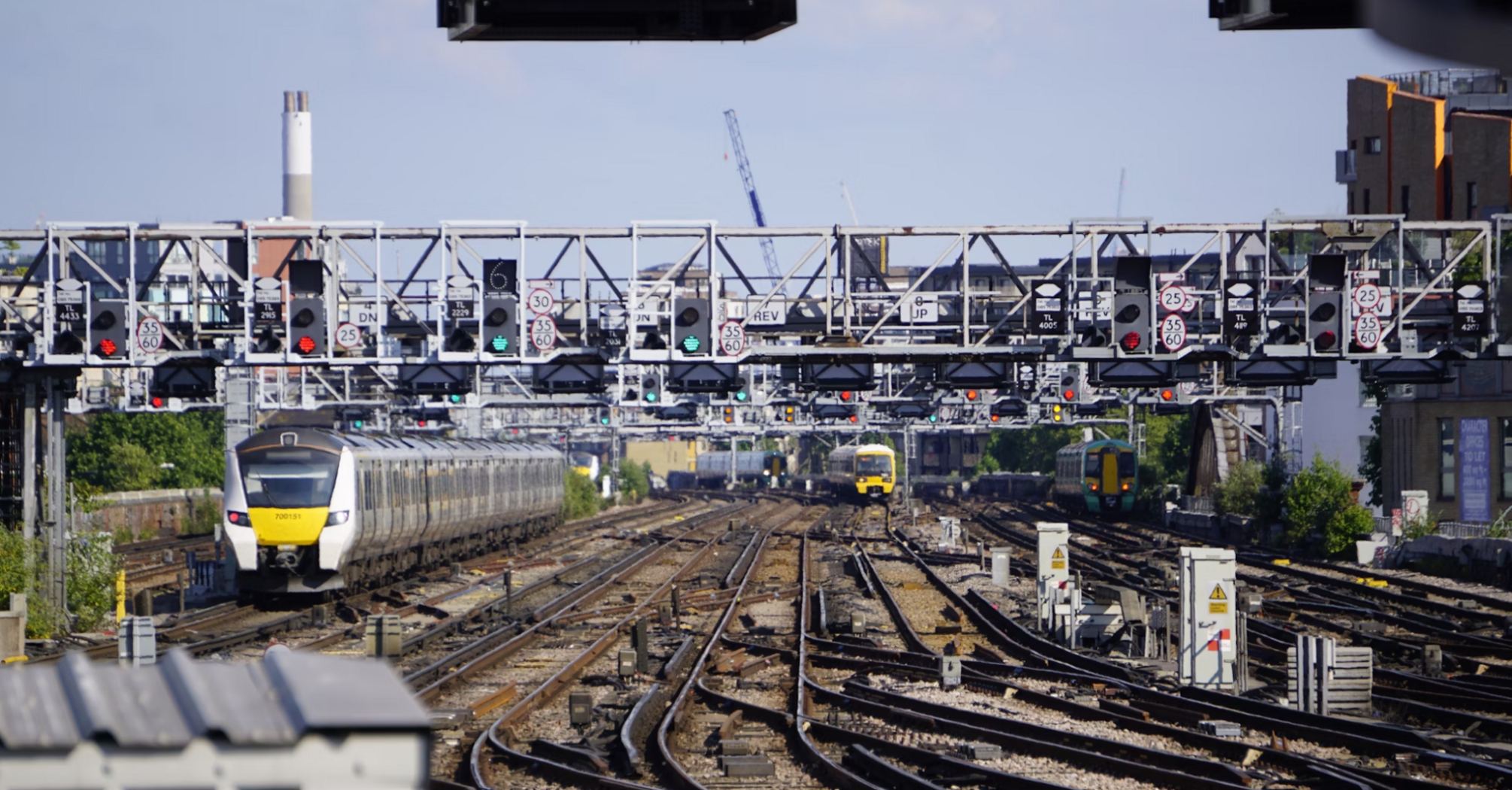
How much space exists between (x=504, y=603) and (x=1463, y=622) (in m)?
15.9

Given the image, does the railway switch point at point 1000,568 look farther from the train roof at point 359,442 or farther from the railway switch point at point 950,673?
the train roof at point 359,442

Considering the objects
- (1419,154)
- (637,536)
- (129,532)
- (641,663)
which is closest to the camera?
(641,663)

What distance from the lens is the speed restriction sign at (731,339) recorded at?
80.1ft

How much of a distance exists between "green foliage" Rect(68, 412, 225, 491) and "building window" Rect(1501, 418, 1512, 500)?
149ft

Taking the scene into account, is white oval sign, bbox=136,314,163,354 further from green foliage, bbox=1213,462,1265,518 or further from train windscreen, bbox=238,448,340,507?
green foliage, bbox=1213,462,1265,518

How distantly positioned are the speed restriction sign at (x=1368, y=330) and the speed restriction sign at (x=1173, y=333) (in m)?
2.45

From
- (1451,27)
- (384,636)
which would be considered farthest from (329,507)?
(1451,27)

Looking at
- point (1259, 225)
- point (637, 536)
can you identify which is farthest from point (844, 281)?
point (637, 536)

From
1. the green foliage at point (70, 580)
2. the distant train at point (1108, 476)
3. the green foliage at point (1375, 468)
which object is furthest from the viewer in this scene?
the distant train at point (1108, 476)

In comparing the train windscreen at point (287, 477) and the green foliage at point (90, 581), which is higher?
the train windscreen at point (287, 477)

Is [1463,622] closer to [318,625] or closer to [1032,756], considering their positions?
[1032,756]

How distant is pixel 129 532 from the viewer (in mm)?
48312

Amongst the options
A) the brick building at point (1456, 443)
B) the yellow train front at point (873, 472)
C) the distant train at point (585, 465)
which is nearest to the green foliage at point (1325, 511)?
the brick building at point (1456, 443)

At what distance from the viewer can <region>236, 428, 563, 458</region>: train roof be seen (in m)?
27.1
